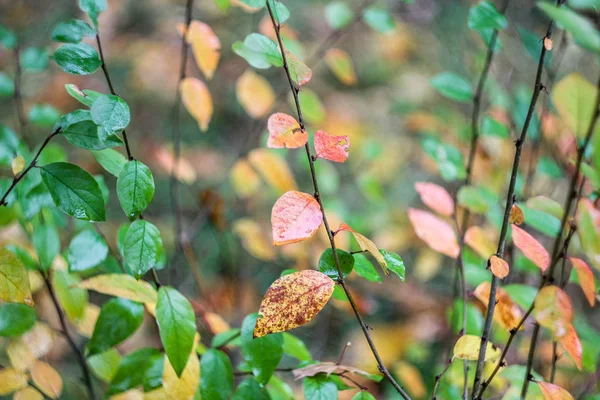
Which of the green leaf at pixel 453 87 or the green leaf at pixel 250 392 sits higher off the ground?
the green leaf at pixel 453 87

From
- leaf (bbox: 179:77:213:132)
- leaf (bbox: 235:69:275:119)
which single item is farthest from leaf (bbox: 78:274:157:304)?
leaf (bbox: 235:69:275:119)

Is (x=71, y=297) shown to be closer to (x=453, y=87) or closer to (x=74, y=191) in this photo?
(x=74, y=191)

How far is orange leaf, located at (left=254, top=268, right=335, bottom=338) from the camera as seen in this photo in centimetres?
39

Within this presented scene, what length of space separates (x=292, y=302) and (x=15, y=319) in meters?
0.34

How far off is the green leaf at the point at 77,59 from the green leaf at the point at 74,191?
0.09 metres

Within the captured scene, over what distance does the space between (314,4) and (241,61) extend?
0.46m

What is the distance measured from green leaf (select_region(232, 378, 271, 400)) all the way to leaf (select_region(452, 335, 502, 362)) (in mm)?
199

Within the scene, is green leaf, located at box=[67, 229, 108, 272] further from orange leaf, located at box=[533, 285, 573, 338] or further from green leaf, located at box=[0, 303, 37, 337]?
orange leaf, located at box=[533, 285, 573, 338]

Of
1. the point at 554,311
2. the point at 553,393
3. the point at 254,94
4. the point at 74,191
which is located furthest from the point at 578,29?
the point at 254,94

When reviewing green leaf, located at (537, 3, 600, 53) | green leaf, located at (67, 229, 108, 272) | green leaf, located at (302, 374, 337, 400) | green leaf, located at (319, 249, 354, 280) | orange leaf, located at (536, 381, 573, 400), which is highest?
green leaf, located at (537, 3, 600, 53)

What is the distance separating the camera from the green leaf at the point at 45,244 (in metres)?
0.58

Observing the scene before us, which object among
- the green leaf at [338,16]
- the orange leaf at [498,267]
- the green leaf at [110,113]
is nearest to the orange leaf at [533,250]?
the orange leaf at [498,267]

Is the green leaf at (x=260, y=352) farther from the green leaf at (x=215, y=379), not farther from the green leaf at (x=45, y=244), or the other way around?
the green leaf at (x=45, y=244)

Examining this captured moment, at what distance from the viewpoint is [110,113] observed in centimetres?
39
